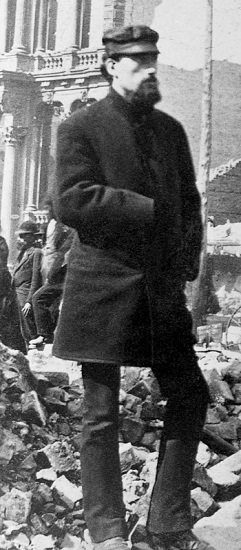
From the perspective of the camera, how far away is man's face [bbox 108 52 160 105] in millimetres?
3055

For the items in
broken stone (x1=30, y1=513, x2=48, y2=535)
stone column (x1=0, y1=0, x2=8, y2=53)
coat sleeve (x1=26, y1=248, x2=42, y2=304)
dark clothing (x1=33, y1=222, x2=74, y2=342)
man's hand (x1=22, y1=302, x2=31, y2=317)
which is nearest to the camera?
dark clothing (x1=33, y1=222, x2=74, y2=342)

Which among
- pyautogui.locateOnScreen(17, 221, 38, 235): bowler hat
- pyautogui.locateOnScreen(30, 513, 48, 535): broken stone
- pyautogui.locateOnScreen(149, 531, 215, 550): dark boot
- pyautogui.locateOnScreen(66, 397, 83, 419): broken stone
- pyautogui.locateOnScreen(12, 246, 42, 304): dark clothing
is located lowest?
pyautogui.locateOnScreen(30, 513, 48, 535): broken stone

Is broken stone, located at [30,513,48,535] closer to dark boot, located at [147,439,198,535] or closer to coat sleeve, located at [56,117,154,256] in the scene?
dark boot, located at [147,439,198,535]

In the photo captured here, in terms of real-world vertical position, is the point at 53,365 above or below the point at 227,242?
below

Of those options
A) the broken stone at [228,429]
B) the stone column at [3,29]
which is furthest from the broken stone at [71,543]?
the stone column at [3,29]

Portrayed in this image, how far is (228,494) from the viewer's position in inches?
137

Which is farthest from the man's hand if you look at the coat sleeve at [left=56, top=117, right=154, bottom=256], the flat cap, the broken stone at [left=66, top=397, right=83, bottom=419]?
the flat cap

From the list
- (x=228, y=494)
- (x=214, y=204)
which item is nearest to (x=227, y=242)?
(x=214, y=204)

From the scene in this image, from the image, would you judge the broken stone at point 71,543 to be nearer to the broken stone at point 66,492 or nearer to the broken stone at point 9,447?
the broken stone at point 66,492

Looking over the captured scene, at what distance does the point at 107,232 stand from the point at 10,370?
100cm

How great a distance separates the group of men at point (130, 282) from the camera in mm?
3045

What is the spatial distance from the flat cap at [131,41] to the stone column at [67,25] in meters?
0.47

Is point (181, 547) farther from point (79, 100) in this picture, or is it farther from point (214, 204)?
point (79, 100)

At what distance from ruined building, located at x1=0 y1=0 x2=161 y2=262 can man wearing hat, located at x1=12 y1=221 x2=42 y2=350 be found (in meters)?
0.06
